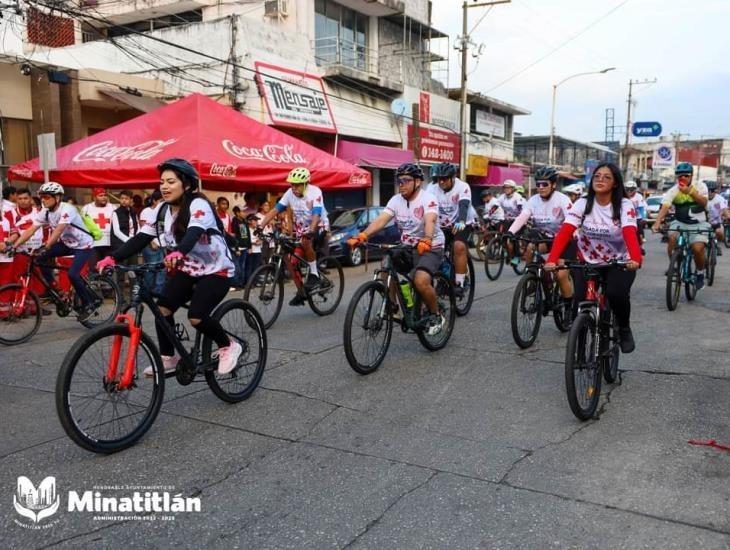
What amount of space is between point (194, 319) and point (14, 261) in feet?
19.3

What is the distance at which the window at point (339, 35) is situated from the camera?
24438 millimetres

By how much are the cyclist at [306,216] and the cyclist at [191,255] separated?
→ 3.68 meters

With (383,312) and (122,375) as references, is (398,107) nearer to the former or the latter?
(383,312)

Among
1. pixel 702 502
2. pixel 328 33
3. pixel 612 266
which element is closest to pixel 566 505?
pixel 702 502

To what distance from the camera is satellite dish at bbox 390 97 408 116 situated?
27.3 m

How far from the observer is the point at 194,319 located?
15.7 feet

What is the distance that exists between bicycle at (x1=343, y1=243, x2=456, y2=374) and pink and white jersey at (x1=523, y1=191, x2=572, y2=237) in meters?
2.25

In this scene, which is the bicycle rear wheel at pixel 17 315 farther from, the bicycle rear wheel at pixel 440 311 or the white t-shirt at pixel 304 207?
the bicycle rear wheel at pixel 440 311

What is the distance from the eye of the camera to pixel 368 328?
6.04 m

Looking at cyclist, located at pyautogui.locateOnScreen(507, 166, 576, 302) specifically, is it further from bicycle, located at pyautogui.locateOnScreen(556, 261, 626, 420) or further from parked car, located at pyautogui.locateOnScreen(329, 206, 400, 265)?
parked car, located at pyautogui.locateOnScreen(329, 206, 400, 265)

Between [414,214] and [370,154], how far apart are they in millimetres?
18359

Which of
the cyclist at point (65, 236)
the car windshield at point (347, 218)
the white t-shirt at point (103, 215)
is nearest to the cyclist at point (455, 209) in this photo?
the cyclist at point (65, 236)

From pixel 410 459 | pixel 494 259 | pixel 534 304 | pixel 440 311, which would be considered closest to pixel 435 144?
pixel 494 259

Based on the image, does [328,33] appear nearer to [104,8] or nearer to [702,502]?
[104,8]
